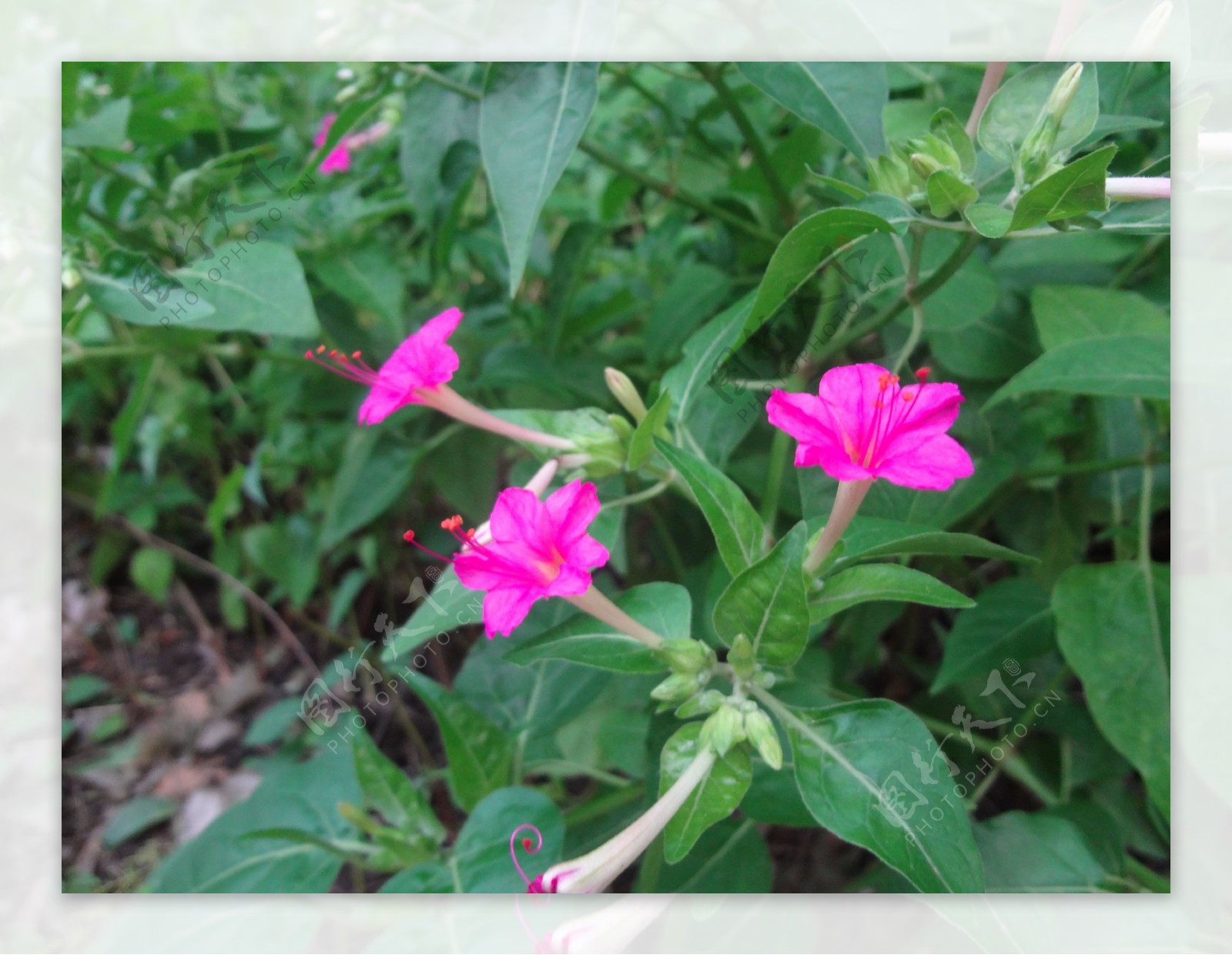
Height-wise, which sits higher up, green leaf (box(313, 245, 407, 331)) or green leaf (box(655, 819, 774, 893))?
green leaf (box(313, 245, 407, 331))

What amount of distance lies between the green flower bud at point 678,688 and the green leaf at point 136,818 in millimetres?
1300

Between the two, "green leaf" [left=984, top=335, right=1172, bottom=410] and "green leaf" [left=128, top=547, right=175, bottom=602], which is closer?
"green leaf" [left=984, top=335, right=1172, bottom=410]

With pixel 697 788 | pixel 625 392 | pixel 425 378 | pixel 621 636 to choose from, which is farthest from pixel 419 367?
pixel 697 788

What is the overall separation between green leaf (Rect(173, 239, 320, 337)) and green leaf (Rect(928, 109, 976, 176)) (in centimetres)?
58

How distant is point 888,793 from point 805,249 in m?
0.41

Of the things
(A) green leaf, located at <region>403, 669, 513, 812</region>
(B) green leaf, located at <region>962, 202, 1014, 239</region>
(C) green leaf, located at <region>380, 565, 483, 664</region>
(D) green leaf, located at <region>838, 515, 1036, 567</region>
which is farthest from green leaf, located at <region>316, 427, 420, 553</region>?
Answer: (B) green leaf, located at <region>962, 202, 1014, 239</region>

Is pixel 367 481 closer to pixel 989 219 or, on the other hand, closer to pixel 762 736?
pixel 762 736

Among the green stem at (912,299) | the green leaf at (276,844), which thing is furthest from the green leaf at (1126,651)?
the green leaf at (276,844)

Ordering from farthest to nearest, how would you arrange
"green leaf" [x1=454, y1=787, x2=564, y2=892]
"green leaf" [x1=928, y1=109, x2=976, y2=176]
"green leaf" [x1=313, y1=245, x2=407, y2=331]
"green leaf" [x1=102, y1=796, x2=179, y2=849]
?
1. "green leaf" [x1=102, y1=796, x2=179, y2=849]
2. "green leaf" [x1=313, y1=245, x2=407, y2=331]
3. "green leaf" [x1=454, y1=787, x2=564, y2=892]
4. "green leaf" [x1=928, y1=109, x2=976, y2=176]

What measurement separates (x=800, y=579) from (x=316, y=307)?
1.05 meters

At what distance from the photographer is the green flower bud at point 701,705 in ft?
2.10

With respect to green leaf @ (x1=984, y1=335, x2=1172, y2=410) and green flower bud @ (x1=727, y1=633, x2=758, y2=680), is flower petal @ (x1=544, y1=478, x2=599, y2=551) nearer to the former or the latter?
green flower bud @ (x1=727, y1=633, x2=758, y2=680)

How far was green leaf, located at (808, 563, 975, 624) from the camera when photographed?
601mm

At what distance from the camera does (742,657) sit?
63 centimetres
